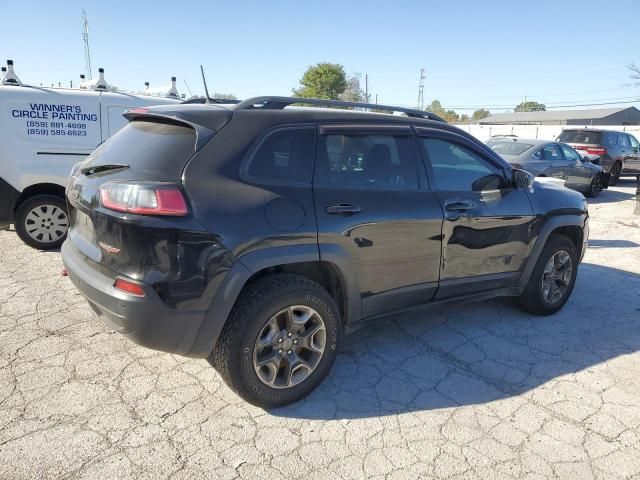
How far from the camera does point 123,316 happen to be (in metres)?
2.43

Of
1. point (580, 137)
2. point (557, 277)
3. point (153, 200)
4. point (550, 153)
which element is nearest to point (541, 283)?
point (557, 277)

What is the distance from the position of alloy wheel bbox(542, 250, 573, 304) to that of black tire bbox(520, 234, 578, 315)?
0.07 feet

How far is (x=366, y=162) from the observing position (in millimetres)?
3160

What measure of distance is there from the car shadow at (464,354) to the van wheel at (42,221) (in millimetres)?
4151

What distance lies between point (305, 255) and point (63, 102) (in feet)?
16.0

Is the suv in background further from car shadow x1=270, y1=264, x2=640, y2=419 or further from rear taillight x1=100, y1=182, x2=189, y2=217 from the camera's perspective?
rear taillight x1=100, y1=182, x2=189, y2=217

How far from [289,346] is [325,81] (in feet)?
205

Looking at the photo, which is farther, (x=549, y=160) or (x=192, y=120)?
(x=549, y=160)

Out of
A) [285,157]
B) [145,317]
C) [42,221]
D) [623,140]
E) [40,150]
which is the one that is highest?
[623,140]

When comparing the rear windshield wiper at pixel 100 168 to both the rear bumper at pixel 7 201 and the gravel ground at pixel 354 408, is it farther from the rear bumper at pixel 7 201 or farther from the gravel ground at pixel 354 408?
the rear bumper at pixel 7 201

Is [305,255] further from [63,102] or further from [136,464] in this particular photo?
[63,102]

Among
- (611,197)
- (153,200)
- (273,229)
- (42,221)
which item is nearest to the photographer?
(153,200)

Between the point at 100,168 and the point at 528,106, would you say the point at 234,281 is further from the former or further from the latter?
the point at 528,106

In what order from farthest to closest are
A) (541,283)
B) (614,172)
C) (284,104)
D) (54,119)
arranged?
(614,172), (54,119), (541,283), (284,104)
